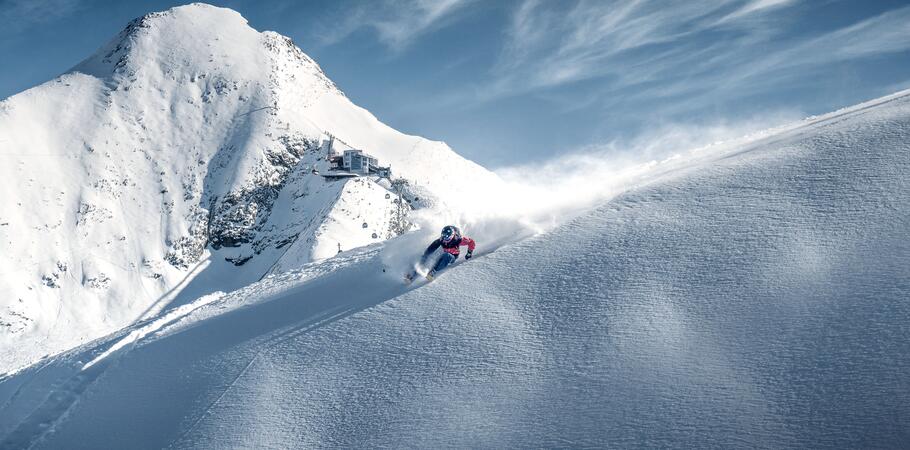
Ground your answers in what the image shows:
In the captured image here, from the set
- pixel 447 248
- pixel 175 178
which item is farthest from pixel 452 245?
pixel 175 178

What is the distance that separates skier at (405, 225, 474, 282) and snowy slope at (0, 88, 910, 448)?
0.47m

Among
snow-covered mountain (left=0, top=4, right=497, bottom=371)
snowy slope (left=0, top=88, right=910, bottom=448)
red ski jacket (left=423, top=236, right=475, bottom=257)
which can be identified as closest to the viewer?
snowy slope (left=0, top=88, right=910, bottom=448)

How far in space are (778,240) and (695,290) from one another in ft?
5.28

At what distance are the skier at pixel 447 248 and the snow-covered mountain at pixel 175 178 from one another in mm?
48518

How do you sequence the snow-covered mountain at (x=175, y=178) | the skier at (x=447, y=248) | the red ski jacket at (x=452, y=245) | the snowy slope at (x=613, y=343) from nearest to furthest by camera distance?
the snowy slope at (x=613, y=343) < the skier at (x=447, y=248) < the red ski jacket at (x=452, y=245) < the snow-covered mountain at (x=175, y=178)

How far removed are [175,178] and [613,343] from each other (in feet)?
327

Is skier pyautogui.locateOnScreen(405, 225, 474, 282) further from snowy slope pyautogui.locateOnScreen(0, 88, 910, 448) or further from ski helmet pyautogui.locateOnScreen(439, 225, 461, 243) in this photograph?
snowy slope pyautogui.locateOnScreen(0, 88, 910, 448)

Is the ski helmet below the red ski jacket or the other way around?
the other way around

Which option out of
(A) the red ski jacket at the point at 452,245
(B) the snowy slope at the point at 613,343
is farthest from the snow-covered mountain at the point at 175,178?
(B) the snowy slope at the point at 613,343

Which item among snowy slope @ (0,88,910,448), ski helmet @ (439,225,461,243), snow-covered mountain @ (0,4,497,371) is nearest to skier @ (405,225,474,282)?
ski helmet @ (439,225,461,243)

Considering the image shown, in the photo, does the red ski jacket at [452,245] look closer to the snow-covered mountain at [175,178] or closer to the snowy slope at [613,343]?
the snowy slope at [613,343]

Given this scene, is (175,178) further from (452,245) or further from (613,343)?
(613,343)

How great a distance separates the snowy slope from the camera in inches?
258

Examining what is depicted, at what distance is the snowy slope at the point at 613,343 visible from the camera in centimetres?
655
